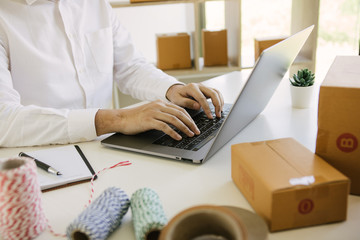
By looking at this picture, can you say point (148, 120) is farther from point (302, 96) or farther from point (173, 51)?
point (173, 51)

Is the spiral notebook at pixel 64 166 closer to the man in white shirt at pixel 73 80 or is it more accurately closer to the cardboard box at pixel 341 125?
the man in white shirt at pixel 73 80

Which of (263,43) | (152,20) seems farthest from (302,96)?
(152,20)

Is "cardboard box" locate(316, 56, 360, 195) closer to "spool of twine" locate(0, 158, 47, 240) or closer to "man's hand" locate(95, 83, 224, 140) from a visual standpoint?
"man's hand" locate(95, 83, 224, 140)

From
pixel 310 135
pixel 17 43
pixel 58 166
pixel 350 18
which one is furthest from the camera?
pixel 350 18

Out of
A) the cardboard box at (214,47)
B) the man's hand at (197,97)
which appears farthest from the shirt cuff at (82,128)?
the cardboard box at (214,47)

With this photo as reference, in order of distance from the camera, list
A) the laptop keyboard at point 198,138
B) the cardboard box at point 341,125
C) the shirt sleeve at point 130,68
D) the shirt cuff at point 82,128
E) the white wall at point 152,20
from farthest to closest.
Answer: the white wall at point 152,20 < the shirt sleeve at point 130,68 < the shirt cuff at point 82,128 < the laptop keyboard at point 198,138 < the cardboard box at point 341,125

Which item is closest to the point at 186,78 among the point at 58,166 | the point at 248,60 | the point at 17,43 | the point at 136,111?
the point at 248,60

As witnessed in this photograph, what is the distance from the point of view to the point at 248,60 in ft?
9.19

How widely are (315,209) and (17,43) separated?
121cm

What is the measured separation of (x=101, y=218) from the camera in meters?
0.66

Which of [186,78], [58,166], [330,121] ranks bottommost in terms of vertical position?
[186,78]

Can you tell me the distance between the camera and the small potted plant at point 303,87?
1.27m

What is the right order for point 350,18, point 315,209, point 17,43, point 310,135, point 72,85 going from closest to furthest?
point 315,209 < point 310,135 < point 17,43 < point 72,85 < point 350,18

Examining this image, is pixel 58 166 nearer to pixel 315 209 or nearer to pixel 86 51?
pixel 315 209
